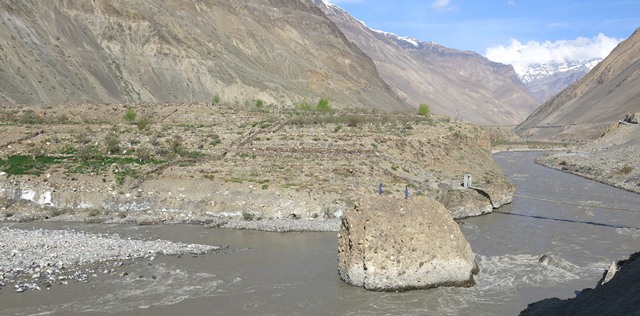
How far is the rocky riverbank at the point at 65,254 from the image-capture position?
15805mm

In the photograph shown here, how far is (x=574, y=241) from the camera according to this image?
22.0 metres

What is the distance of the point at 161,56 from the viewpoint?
78250 mm

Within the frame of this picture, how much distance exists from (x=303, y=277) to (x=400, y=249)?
3.30 m

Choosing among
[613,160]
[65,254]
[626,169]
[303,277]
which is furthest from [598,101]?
[65,254]

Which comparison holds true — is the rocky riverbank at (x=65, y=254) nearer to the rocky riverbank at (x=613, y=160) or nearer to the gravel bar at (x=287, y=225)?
the gravel bar at (x=287, y=225)

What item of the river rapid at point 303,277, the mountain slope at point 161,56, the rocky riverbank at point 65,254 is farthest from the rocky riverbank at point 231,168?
the mountain slope at point 161,56

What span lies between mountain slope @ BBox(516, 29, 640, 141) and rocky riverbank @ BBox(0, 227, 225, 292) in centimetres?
9894

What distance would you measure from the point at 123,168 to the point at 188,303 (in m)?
16.3

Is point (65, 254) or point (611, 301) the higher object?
point (611, 301)

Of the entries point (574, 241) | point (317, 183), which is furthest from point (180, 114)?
point (574, 241)

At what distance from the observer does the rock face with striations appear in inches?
597

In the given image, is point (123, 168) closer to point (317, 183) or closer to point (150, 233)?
point (150, 233)

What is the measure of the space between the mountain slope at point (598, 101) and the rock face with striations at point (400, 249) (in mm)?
97016

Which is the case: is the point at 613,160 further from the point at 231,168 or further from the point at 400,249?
the point at 400,249
